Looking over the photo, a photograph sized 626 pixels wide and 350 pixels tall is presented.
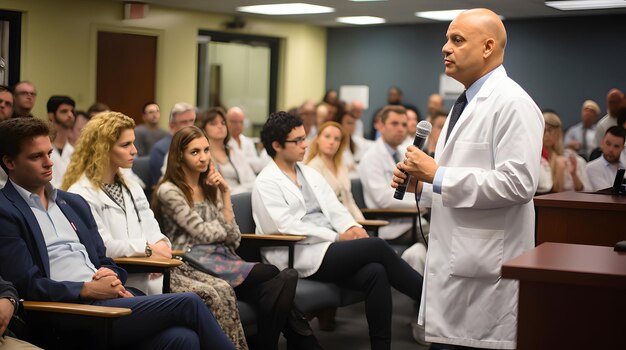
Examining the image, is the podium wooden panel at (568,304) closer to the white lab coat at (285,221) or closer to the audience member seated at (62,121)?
the white lab coat at (285,221)

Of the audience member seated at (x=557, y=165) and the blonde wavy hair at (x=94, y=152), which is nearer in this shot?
the blonde wavy hair at (x=94, y=152)

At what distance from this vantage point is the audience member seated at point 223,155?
222 inches

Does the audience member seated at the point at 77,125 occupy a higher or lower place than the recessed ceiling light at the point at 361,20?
lower

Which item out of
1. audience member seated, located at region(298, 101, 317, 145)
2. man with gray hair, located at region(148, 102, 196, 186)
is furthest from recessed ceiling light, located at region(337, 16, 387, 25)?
man with gray hair, located at region(148, 102, 196, 186)

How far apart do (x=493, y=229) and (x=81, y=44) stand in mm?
7463

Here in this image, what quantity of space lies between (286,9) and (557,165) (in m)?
5.06

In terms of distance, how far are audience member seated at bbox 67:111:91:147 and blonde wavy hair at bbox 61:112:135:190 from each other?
3097 mm

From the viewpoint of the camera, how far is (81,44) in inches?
367

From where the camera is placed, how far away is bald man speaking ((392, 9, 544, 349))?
2.62m

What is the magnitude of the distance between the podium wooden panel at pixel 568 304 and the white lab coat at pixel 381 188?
123 inches

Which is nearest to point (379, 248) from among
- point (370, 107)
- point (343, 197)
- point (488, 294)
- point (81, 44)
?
point (343, 197)

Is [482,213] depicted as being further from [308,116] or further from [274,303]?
[308,116]

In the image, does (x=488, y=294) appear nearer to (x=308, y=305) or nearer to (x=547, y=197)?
(x=547, y=197)

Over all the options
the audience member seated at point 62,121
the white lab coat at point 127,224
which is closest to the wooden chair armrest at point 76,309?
the white lab coat at point 127,224
